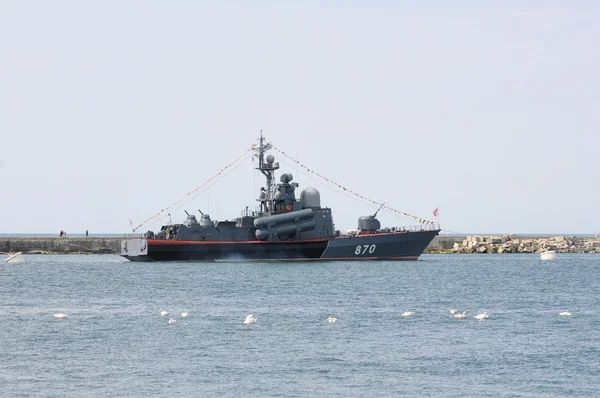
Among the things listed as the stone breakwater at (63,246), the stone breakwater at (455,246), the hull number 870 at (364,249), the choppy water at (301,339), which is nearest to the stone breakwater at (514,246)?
the stone breakwater at (455,246)

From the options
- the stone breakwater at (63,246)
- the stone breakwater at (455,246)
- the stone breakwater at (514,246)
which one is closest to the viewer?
the stone breakwater at (514,246)

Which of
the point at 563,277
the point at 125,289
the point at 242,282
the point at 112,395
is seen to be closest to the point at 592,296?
the point at 563,277

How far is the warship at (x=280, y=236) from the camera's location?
270 ft

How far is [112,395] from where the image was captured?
2620 centimetres

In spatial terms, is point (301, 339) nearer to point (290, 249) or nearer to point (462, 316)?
point (462, 316)

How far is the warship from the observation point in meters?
82.3

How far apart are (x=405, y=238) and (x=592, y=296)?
32.0 m

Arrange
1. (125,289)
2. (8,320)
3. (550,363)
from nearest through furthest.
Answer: (550,363) < (8,320) < (125,289)

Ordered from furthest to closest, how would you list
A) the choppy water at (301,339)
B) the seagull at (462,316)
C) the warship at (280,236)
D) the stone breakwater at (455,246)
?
the stone breakwater at (455,246) < the warship at (280,236) < the seagull at (462,316) < the choppy water at (301,339)

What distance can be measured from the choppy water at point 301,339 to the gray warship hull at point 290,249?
16402 millimetres

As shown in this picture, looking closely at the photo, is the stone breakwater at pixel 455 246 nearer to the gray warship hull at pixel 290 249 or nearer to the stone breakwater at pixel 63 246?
the stone breakwater at pixel 63 246

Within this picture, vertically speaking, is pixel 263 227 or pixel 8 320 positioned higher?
pixel 263 227

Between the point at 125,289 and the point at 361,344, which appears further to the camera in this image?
the point at 125,289

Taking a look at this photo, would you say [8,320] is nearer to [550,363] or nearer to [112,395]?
[112,395]
